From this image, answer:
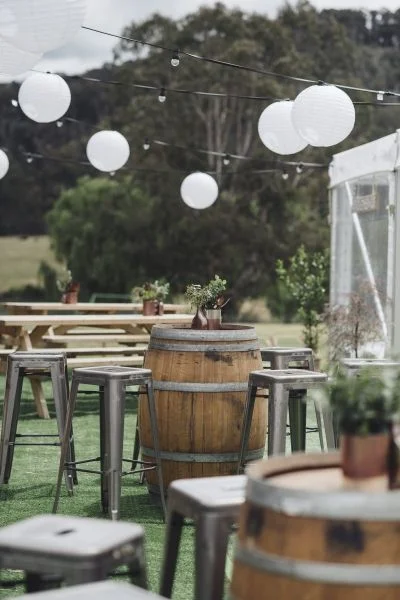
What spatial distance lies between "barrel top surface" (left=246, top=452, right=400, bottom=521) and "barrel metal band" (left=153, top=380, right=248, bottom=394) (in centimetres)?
245

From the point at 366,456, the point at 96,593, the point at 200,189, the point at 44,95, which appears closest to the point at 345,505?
the point at 366,456

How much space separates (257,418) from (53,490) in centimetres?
125

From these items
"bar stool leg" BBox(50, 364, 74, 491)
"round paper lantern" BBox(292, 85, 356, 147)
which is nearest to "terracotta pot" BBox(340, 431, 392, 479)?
"bar stool leg" BBox(50, 364, 74, 491)

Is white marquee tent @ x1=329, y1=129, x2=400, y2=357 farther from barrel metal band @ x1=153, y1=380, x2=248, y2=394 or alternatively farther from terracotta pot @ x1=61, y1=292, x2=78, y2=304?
barrel metal band @ x1=153, y1=380, x2=248, y2=394

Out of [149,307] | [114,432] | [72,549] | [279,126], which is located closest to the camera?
[72,549]

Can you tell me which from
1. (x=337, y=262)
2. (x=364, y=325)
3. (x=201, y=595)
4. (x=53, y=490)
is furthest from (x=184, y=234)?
(x=201, y=595)

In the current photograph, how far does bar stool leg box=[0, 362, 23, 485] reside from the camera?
17.5 ft

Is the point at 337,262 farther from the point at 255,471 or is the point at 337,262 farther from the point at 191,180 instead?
the point at 255,471

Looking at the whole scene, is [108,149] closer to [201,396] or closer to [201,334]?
[201,334]

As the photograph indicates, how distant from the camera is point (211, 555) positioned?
2451mm

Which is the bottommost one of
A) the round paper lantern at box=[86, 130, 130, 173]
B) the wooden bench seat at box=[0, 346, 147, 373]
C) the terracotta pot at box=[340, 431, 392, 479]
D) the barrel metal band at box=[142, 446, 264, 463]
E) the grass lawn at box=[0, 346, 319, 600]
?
the grass lawn at box=[0, 346, 319, 600]

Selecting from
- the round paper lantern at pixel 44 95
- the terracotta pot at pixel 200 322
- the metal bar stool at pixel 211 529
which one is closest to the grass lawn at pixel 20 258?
the round paper lantern at pixel 44 95

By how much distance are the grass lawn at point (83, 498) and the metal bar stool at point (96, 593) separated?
5.04ft

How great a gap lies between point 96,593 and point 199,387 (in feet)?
8.76
